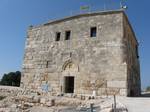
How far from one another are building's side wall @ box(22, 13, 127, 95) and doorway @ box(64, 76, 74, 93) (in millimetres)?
361

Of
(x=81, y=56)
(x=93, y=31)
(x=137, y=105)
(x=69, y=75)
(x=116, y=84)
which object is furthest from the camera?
(x=93, y=31)

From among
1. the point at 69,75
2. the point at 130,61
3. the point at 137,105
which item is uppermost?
the point at 130,61

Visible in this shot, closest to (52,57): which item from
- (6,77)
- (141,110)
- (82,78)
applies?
(82,78)

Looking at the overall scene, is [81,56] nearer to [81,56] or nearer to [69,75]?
[81,56]

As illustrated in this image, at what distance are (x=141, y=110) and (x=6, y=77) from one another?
73.3 feet

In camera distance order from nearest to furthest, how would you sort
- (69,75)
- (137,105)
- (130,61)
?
(137,105) < (69,75) < (130,61)

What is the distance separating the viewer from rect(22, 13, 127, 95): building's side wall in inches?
531

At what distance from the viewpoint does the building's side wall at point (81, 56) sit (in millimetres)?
13477

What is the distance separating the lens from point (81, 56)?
1467 cm

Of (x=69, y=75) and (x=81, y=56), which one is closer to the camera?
(x=81, y=56)

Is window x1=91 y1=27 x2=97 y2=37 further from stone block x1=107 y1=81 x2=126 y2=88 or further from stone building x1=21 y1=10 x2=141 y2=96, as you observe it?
stone block x1=107 y1=81 x2=126 y2=88

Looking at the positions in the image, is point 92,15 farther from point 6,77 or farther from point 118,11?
point 6,77

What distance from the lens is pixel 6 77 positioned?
26703 mm

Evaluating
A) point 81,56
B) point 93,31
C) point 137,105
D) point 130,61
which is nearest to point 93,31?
point 93,31
